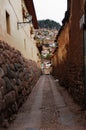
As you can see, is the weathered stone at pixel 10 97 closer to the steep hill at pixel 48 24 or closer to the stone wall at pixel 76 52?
the stone wall at pixel 76 52

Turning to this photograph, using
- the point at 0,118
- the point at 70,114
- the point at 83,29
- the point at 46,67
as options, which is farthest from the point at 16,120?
the point at 46,67

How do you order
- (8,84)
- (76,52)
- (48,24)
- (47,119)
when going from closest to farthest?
(47,119), (8,84), (76,52), (48,24)

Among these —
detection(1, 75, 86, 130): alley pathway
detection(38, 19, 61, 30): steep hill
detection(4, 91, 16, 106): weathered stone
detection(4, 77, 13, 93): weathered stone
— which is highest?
detection(38, 19, 61, 30): steep hill

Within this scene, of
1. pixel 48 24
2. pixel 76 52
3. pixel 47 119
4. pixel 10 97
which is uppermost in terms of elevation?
pixel 48 24

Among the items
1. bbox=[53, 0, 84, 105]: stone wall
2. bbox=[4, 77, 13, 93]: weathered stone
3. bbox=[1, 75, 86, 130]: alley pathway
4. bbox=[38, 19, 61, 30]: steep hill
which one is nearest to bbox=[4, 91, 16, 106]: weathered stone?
bbox=[4, 77, 13, 93]: weathered stone

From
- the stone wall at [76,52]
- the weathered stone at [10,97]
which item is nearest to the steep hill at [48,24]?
the stone wall at [76,52]

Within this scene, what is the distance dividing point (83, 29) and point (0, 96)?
325 cm

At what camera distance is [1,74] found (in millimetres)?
7918

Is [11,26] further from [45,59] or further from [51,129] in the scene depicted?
[45,59]

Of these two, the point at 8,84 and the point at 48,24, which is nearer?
the point at 8,84

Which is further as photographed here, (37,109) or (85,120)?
(37,109)

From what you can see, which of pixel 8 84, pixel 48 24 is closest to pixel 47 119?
pixel 8 84

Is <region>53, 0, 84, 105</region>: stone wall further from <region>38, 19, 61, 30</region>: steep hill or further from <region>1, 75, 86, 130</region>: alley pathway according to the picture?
<region>38, 19, 61, 30</region>: steep hill

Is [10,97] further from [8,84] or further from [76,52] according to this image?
[76,52]
